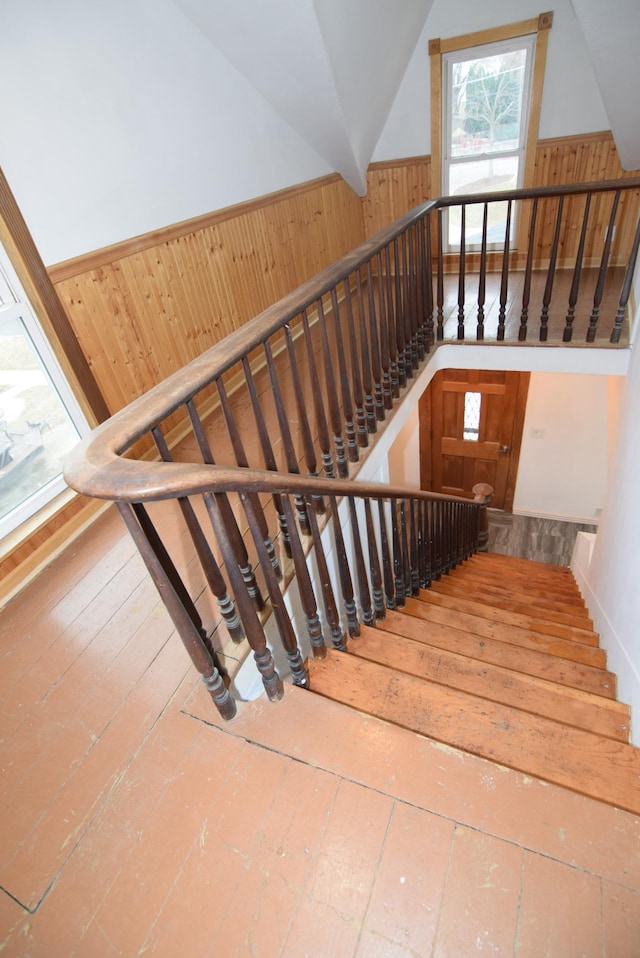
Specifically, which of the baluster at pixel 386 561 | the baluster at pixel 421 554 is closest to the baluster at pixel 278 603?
the baluster at pixel 386 561

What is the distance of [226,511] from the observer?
1.09 metres

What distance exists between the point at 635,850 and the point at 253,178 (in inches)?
149

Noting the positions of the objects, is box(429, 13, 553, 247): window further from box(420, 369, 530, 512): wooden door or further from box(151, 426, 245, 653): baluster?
box(151, 426, 245, 653): baluster

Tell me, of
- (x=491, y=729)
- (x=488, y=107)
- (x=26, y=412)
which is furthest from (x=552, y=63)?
(x=491, y=729)

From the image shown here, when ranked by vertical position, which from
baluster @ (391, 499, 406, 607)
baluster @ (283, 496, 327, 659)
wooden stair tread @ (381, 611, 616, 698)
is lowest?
wooden stair tread @ (381, 611, 616, 698)

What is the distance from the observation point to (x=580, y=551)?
3.77 metres

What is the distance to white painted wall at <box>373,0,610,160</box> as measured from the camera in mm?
3664

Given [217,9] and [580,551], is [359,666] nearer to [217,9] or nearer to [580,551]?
[580,551]

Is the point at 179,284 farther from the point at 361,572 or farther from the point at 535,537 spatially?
the point at 535,537

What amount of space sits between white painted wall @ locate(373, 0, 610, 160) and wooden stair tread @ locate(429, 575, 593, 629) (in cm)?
384

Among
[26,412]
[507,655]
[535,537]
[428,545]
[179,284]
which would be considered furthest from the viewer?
[535,537]

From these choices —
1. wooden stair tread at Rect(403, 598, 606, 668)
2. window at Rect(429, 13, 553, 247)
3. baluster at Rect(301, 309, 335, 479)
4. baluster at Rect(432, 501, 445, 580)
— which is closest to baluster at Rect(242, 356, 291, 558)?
baluster at Rect(301, 309, 335, 479)

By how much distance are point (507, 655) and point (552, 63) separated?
4590 millimetres

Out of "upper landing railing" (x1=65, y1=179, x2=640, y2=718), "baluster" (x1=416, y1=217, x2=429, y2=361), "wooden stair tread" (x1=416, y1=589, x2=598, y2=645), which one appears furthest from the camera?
"baluster" (x1=416, y1=217, x2=429, y2=361)
